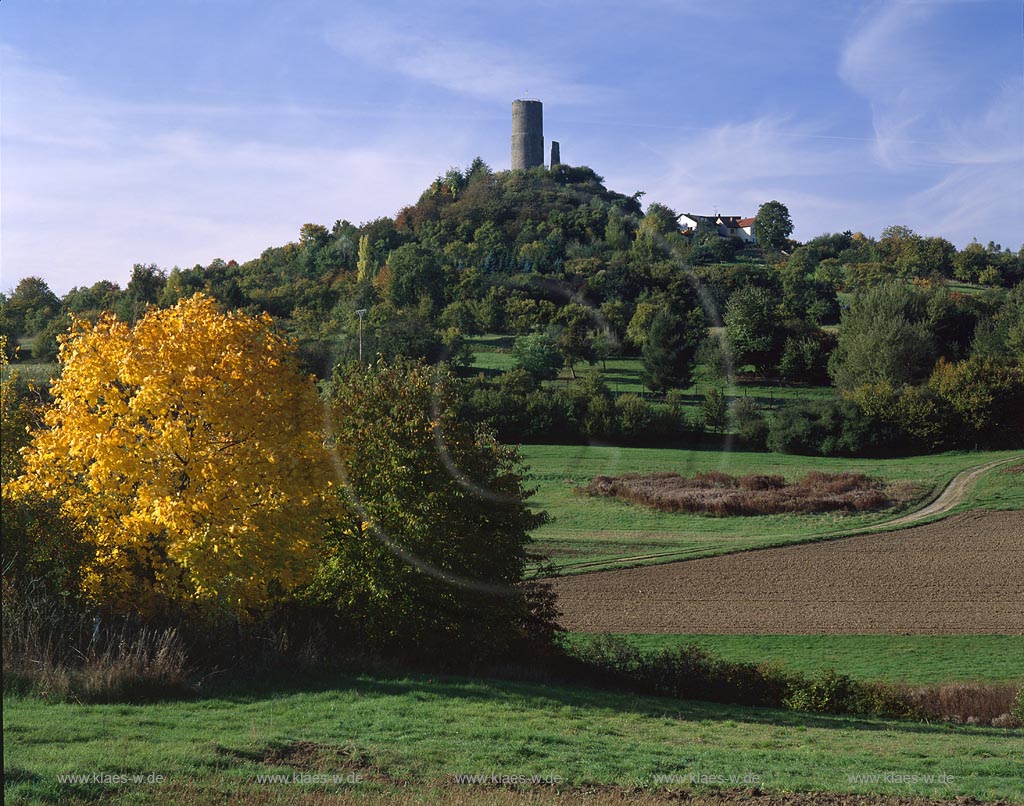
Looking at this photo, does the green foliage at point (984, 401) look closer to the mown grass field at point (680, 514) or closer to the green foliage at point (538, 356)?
the mown grass field at point (680, 514)

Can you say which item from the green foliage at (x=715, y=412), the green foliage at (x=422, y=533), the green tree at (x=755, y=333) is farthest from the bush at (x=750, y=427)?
the green foliage at (x=422, y=533)

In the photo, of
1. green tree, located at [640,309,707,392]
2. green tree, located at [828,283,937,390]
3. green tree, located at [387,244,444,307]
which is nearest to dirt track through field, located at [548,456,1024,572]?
green tree, located at [828,283,937,390]

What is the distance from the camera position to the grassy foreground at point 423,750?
704 centimetres

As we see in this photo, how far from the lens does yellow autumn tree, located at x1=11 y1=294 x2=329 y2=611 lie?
45.5ft

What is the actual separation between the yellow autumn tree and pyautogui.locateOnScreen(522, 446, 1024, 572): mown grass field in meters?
13.0

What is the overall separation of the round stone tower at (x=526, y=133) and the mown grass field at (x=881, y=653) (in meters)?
133

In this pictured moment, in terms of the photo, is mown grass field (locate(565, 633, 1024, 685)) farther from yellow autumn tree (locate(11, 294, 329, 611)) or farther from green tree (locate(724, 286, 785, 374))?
green tree (locate(724, 286, 785, 374))

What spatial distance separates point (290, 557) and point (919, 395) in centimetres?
5219

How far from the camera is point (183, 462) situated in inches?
572

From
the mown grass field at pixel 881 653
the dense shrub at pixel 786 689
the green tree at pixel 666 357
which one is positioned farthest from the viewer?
the green tree at pixel 666 357

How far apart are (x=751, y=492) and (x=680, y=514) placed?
176 inches

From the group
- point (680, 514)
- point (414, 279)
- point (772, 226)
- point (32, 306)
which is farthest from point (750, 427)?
point (772, 226)

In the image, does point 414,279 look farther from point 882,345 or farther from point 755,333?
point 882,345

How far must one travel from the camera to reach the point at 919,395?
57656mm
